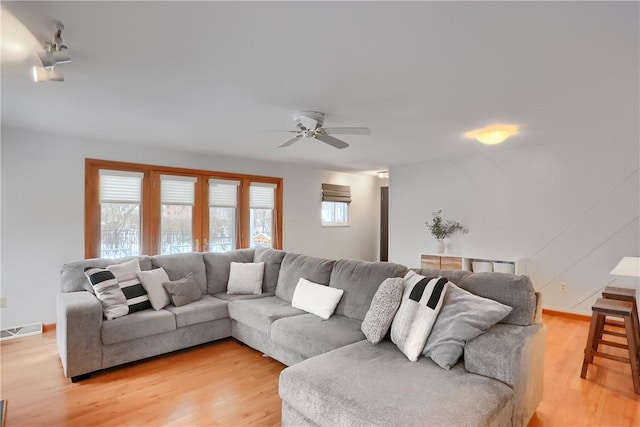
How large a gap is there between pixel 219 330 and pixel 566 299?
→ 442cm

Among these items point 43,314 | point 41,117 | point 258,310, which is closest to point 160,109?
point 41,117

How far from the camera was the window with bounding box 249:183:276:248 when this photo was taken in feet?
19.5

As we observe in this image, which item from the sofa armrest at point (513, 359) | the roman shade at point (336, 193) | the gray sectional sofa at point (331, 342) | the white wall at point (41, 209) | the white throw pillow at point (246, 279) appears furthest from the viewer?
the roman shade at point (336, 193)

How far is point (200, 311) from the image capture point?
338 cm

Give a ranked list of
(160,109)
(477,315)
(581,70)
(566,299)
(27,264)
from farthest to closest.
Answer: (566,299) < (27,264) < (160,109) < (581,70) < (477,315)

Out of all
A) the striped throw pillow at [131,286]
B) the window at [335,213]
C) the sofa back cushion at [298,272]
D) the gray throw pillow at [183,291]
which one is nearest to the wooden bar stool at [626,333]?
the sofa back cushion at [298,272]

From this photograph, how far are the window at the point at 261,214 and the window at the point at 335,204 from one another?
123 cm

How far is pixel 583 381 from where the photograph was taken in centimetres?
278

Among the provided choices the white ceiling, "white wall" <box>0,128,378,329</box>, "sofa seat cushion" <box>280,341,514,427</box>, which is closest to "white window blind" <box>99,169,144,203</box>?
"white wall" <box>0,128,378,329</box>

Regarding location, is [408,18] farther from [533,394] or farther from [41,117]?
[41,117]

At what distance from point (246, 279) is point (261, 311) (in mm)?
820

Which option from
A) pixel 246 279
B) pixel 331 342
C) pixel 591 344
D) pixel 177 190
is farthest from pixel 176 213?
pixel 591 344

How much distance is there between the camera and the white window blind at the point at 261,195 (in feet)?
19.5

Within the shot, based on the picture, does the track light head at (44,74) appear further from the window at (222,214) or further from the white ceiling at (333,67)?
the window at (222,214)
